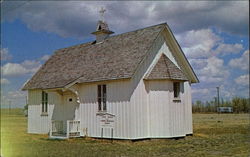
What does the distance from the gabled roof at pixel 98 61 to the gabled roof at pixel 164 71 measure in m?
0.99

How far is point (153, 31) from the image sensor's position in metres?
17.6

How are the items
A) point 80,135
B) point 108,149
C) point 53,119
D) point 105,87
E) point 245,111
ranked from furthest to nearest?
1. point 245,111
2. point 53,119
3. point 80,135
4. point 105,87
5. point 108,149

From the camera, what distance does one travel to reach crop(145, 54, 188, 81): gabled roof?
Result: 16.4 m

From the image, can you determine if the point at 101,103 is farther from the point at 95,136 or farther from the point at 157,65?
the point at 157,65

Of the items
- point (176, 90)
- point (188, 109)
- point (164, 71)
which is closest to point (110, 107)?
point (164, 71)

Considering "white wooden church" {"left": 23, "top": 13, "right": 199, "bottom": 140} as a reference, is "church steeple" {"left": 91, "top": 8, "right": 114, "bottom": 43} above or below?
above

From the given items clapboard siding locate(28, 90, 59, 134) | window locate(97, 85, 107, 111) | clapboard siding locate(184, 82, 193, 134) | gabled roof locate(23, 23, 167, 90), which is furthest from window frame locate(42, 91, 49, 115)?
clapboard siding locate(184, 82, 193, 134)

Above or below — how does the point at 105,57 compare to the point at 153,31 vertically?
below

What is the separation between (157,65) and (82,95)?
462cm

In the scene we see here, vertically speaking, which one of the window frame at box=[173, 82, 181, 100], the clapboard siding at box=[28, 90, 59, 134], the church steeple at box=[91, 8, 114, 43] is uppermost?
the church steeple at box=[91, 8, 114, 43]

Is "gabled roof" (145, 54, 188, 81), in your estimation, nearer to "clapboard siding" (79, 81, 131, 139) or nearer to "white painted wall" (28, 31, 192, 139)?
"white painted wall" (28, 31, 192, 139)

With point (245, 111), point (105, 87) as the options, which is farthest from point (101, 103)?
point (245, 111)

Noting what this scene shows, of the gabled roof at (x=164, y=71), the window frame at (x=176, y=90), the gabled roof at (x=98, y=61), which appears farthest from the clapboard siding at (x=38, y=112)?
the window frame at (x=176, y=90)

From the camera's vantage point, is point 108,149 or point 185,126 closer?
point 108,149
